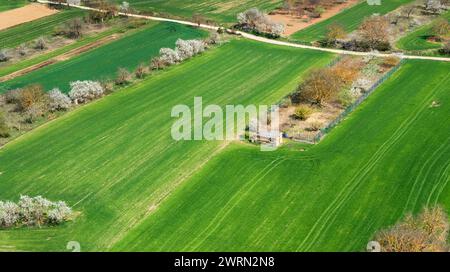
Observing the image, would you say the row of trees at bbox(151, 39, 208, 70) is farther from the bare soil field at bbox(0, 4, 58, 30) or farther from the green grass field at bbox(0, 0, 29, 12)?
the green grass field at bbox(0, 0, 29, 12)

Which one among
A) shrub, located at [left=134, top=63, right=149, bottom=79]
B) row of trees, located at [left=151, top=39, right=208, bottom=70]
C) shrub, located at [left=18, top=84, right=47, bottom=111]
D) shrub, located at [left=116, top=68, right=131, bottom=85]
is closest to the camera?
shrub, located at [left=18, top=84, right=47, bottom=111]

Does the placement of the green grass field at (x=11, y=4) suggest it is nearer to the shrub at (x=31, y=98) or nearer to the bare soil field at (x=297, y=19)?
the bare soil field at (x=297, y=19)

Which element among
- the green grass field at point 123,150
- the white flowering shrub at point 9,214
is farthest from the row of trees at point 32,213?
the green grass field at point 123,150

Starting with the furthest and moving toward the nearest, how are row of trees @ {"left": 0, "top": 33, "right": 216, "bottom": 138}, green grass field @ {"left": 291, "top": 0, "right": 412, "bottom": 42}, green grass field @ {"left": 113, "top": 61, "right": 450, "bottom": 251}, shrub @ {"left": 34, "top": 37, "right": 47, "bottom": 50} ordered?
1. green grass field @ {"left": 291, "top": 0, "right": 412, "bottom": 42}
2. shrub @ {"left": 34, "top": 37, "right": 47, "bottom": 50}
3. row of trees @ {"left": 0, "top": 33, "right": 216, "bottom": 138}
4. green grass field @ {"left": 113, "top": 61, "right": 450, "bottom": 251}

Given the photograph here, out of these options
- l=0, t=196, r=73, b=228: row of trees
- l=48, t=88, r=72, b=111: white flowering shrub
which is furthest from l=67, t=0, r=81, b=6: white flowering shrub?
l=0, t=196, r=73, b=228: row of trees

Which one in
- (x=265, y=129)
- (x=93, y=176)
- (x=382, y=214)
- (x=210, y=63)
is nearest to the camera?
(x=382, y=214)

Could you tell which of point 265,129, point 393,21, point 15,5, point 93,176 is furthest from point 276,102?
point 15,5

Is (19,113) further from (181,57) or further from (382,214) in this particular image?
(382,214)
